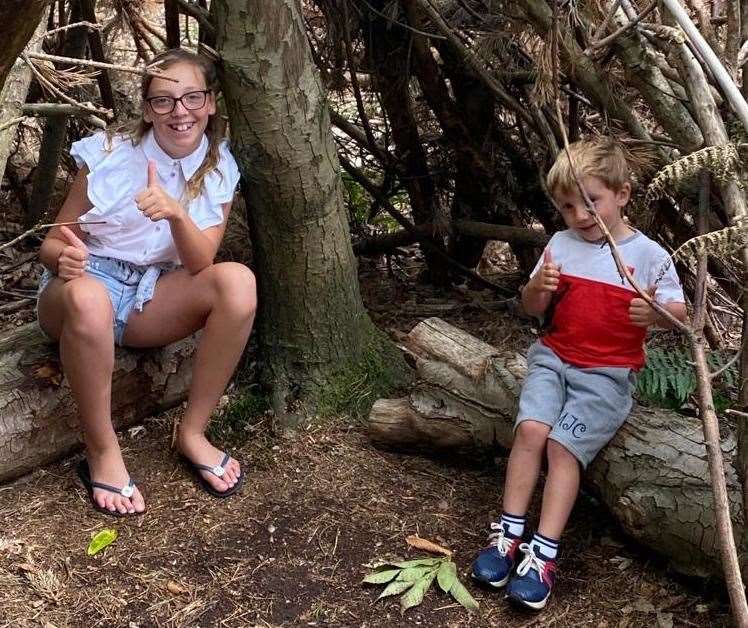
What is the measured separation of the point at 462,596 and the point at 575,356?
750mm

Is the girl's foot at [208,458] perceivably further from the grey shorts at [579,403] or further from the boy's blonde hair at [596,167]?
the boy's blonde hair at [596,167]

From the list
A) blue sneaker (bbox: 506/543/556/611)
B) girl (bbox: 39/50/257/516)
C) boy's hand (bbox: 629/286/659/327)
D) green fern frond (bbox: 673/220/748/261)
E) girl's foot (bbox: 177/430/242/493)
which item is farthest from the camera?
girl's foot (bbox: 177/430/242/493)

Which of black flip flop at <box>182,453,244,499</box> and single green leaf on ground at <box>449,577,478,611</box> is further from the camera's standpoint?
black flip flop at <box>182,453,244,499</box>

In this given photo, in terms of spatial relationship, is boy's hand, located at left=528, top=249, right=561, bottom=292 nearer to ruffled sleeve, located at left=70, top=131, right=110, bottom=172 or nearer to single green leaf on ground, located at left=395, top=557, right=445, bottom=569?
single green leaf on ground, located at left=395, top=557, right=445, bottom=569

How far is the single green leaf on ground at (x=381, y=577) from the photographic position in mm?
2402

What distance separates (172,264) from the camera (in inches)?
113

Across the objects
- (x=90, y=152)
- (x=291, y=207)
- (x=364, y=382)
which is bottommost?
(x=364, y=382)

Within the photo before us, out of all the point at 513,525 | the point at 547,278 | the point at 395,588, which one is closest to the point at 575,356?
the point at 547,278

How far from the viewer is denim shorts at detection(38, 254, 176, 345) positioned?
2785 millimetres

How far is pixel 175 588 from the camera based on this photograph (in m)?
2.38

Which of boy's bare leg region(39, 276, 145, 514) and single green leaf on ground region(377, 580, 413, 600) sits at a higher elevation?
boy's bare leg region(39, 276, 145, 514)

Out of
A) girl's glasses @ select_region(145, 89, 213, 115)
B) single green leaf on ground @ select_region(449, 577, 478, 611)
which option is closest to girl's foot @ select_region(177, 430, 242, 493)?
single green leaf on ground @ select_region(449, 577, 478, 611)

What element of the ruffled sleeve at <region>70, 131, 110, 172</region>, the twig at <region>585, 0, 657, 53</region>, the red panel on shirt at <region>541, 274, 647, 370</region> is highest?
the twig at <region>585, 0, 657, 53</region>

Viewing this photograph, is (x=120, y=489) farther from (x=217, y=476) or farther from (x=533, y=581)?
(x=533, y=581)
